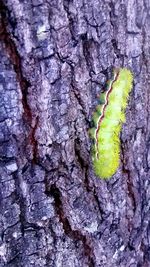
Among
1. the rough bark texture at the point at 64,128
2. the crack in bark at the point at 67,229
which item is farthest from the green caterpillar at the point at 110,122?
the crack in bark at the point at 67,229

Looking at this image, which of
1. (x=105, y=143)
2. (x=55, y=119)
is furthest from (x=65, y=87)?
(x=105, y=143)

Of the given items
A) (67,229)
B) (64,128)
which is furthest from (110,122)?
(67,229)

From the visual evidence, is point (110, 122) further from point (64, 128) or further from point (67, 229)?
point (67, 229)

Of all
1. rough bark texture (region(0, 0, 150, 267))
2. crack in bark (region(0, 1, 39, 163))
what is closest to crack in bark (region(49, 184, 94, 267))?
rough bark texture (region(0, 0, 150, 267))

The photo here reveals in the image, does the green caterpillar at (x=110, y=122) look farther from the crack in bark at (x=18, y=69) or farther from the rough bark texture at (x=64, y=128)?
the crack in bark at (x=18, y=69)

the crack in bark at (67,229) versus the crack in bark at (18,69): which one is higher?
the crack in bark at (18,69)

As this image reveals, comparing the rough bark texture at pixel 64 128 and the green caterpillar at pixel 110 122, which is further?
the green caterpillar at pixel 110 122

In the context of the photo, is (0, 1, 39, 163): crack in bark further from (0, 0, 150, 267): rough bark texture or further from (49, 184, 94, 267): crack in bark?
(49, 184, 94, 267): crack in bark
